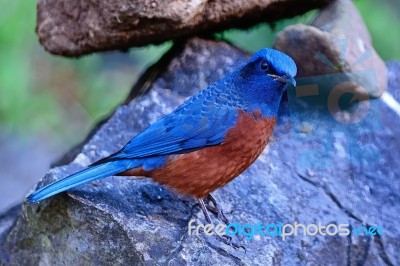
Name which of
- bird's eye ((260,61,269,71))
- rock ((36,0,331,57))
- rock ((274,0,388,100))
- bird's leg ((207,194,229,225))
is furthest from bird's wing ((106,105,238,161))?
rock ((274,0,388,100))

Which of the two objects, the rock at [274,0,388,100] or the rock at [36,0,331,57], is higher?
the rock at [36,0,331,57]

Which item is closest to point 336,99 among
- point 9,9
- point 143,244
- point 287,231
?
point 287,231

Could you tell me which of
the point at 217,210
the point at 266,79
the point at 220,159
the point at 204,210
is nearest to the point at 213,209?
the point at 217,210

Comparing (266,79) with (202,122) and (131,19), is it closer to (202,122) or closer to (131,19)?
(202,122)

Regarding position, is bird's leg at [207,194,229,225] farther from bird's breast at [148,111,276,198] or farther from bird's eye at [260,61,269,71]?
bird's eye at [260,61,269,71]

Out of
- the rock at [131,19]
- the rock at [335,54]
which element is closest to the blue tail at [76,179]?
the rock at [131,19]

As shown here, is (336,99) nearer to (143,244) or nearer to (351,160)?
(351,160)

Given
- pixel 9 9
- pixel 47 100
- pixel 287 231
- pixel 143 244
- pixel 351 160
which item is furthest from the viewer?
pixel 47 100
